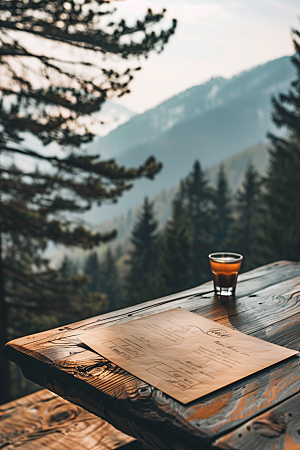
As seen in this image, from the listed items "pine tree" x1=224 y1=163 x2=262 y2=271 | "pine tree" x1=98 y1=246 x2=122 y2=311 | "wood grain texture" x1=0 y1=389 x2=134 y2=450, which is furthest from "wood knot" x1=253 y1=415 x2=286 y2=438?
"pine tree" x1=98 y1=246 x2=122 y2=311

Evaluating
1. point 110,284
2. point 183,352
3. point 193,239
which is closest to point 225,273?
point 183,352

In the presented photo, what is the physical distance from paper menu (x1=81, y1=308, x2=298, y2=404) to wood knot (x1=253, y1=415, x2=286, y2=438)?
0.45 feet

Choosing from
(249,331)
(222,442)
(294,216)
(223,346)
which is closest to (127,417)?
(222,442)

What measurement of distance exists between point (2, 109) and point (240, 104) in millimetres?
179264

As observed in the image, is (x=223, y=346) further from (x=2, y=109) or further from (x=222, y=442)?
(x=2, y=109)

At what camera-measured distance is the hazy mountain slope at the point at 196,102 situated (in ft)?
580

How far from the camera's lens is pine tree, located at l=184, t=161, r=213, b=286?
27516mm

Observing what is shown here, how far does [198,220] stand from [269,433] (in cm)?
2843

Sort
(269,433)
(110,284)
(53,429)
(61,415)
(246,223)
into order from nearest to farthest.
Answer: (269,433)
(53,429)
(61,415)
(246,223)
(110,284)

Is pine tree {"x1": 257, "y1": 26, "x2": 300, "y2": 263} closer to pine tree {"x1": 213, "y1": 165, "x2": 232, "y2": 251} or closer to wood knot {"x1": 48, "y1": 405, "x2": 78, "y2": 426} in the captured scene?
wood knot {"x1": 48, "y1": 405, "x2": 78, "y2": 426}

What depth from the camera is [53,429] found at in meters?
1.94

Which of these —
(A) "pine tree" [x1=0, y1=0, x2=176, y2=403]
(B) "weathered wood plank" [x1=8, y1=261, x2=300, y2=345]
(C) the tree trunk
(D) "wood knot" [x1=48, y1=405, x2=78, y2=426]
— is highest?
(A) "pine tree" [x1=0, y1=0, x2=176, y2=403]

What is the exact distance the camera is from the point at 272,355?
1062mm

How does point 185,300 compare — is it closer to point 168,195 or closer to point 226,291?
point 226,291
